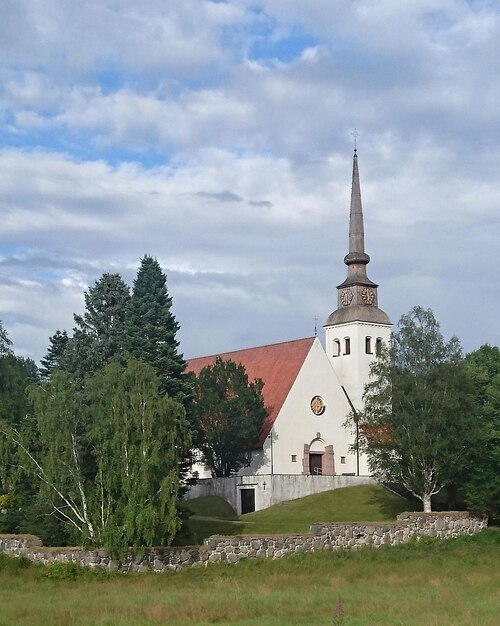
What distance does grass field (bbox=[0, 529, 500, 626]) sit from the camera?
71.8ft

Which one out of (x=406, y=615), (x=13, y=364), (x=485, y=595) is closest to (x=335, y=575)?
(x=485, y=595)

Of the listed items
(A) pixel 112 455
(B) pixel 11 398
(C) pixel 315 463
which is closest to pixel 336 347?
(C) pixel 315 463

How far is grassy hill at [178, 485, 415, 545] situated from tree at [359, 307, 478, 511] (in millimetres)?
3995

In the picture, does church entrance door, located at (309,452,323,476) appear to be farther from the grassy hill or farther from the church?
the grassy hill

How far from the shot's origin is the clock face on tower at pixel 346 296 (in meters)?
73.7

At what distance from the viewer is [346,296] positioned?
74.1 meters

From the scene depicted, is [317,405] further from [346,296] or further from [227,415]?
[346,296]

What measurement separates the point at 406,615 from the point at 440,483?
28.7m

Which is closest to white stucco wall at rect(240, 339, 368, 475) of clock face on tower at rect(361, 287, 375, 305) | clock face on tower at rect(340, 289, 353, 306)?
clock face on tower at rect(340, 289, 353, 306)

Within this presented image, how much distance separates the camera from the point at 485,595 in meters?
25.8

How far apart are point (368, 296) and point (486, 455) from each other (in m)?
26.9

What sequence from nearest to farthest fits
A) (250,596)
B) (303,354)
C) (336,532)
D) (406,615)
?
(406,615), (250,596), (336,532), (303,354)

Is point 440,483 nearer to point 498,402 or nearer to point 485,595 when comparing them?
point 498,402

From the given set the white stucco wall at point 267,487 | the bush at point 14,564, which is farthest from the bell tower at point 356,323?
the bush at point 14,564
